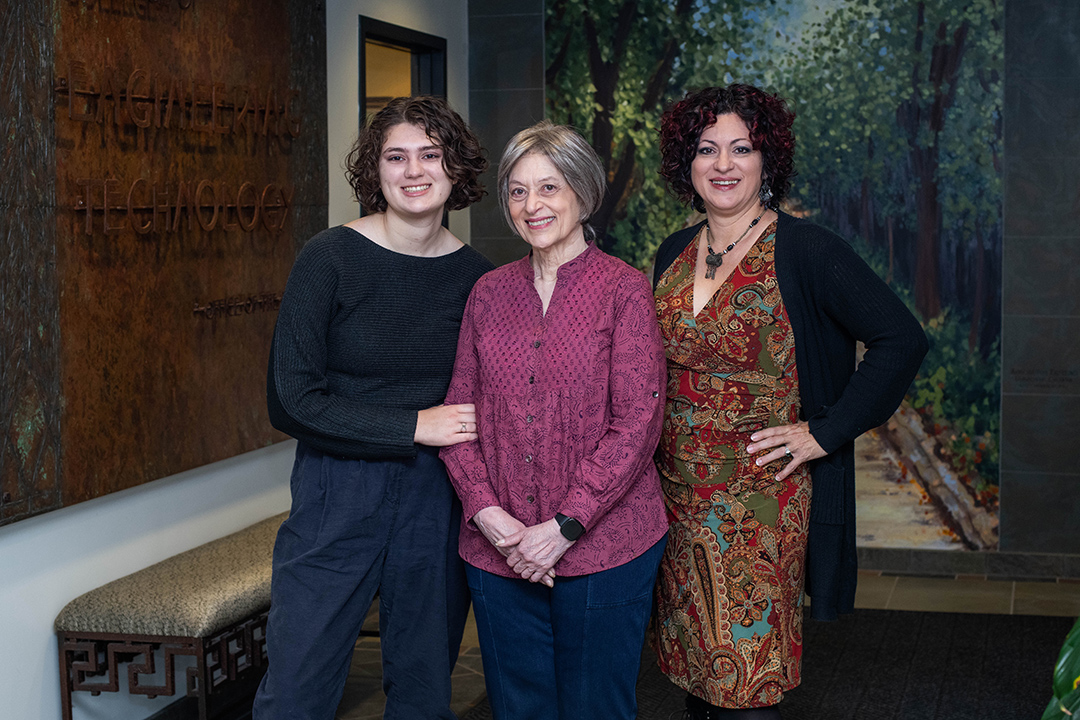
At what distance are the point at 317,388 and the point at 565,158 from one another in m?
0.67

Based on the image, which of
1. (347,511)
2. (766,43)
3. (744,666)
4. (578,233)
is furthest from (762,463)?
(766,43)

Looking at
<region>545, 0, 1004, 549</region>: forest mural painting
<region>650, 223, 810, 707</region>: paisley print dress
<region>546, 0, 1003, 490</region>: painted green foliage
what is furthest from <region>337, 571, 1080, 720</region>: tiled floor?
<region>650, 223, 810, 707</region>: paisley print dress

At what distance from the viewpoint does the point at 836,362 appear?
7.79ft

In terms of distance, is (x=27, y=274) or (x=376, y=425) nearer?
(x=376, y=425)

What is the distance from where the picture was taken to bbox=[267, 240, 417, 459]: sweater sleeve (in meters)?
2.22

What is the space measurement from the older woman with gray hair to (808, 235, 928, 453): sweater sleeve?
40cm

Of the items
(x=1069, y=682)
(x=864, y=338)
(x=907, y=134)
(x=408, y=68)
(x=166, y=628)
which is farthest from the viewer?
(x=408, y=68)

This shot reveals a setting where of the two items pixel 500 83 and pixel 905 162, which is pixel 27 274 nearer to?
pixel 500 83

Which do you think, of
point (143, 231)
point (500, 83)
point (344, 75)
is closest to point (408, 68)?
point (500, 83)

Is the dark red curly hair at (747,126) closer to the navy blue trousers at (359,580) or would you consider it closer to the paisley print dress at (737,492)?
the paisley print dress at (737,492)

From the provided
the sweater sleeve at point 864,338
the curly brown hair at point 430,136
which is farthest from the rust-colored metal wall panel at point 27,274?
the sweater sleeve at point 864,338

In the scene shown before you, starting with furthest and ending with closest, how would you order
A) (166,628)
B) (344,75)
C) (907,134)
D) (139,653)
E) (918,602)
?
1. (907,134)
2. (918,602)
3. (344,75)
4. (139,653)
5. (166,628)

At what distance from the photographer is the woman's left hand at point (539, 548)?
81.1 inches

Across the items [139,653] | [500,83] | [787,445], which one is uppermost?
[500,83]
